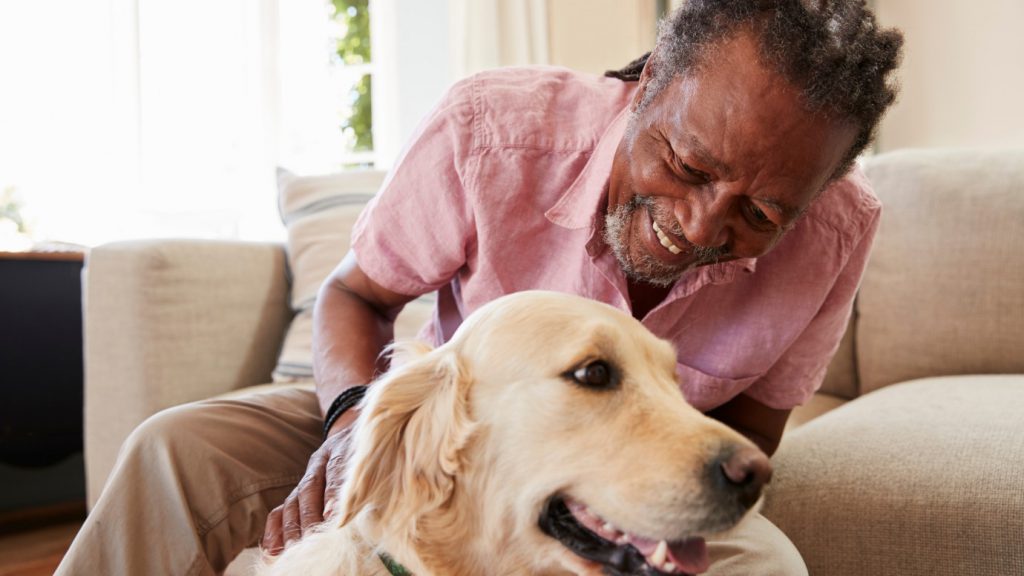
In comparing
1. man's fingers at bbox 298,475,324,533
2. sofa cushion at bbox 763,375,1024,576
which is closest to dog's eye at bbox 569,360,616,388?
man's fingers at bbox 298,475,324,533

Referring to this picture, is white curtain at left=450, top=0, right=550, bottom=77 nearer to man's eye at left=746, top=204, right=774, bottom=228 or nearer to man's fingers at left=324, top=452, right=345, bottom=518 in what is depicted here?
man's eye at left=746, top=204, right=774, bottom=228

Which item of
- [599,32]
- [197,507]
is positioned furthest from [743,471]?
[599,32]

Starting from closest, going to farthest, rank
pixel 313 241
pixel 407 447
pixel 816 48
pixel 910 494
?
pixel 407 447 < pixel 816 48 < pixel 910 494 < pixel 313 241

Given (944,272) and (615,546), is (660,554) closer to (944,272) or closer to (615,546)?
(615,546)

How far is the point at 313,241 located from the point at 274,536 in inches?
56.2

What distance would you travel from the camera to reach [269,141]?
160 inches

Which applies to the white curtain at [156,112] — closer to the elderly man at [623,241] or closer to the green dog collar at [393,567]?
the elderly man at [623,241]

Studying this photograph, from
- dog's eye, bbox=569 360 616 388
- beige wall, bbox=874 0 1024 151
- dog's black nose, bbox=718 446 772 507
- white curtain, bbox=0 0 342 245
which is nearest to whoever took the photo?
dog's black nose, bbox=718 446 772 507

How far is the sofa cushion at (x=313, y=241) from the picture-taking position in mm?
2242

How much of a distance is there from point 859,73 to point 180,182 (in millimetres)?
3234

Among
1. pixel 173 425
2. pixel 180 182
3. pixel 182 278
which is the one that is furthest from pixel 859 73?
pixel 180 182

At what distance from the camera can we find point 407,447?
998 millimetres

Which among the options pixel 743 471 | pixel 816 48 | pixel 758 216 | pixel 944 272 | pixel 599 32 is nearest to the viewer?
pixel 743 471

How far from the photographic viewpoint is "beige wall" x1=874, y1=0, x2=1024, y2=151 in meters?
2.88
